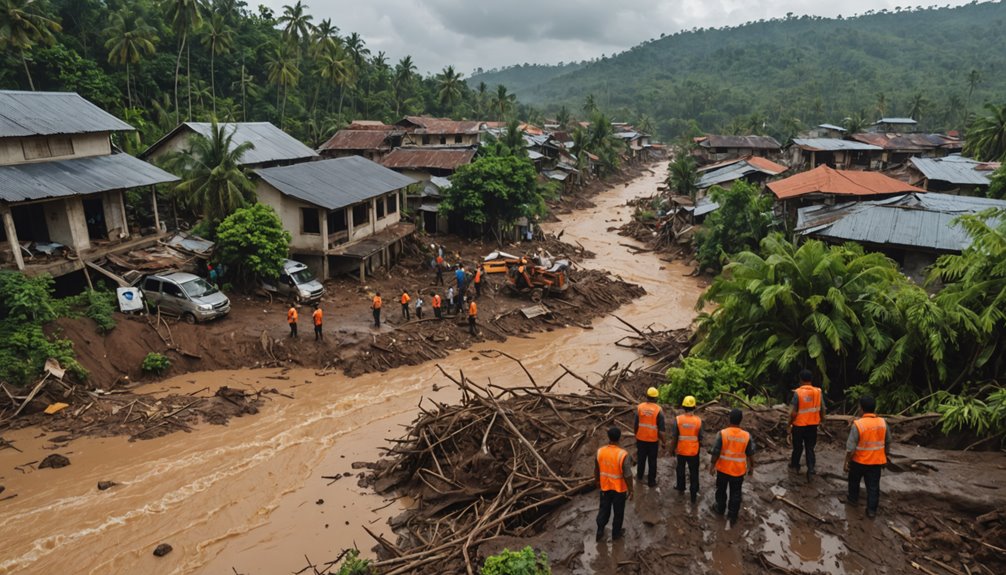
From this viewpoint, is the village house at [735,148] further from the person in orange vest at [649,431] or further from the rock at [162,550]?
the rock at [162,550]

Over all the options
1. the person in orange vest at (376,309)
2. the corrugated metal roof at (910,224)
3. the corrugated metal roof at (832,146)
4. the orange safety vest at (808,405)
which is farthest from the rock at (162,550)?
the corrugated metal roof at (832,146)

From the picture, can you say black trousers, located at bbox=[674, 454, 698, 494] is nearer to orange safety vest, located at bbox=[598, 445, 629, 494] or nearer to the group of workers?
the group of workers

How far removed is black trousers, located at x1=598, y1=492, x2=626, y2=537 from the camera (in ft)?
27.9

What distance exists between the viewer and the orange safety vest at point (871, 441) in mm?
8320

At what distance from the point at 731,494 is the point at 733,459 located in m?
0.55

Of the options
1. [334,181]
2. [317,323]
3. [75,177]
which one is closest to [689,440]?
[317,323]

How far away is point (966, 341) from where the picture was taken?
11.9 meters

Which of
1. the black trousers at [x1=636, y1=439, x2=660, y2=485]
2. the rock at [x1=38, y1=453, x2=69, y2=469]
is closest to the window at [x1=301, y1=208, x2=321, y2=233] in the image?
the rock at [x1=38, y1=453, x2=69, y2=469]

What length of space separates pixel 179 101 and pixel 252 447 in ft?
162

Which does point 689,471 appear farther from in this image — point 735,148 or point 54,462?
point 735,148

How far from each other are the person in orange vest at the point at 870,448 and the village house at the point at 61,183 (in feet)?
74.8

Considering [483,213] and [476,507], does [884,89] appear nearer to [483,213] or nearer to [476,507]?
[483,213]

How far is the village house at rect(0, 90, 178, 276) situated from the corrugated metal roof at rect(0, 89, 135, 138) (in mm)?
28

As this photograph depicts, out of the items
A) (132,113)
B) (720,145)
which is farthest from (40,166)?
(720,145)
